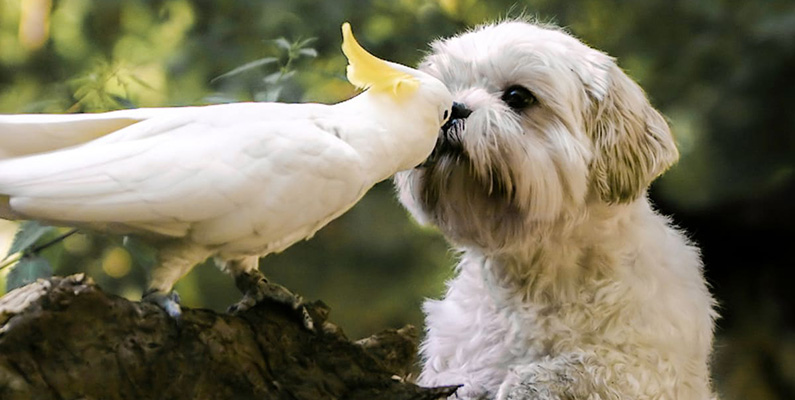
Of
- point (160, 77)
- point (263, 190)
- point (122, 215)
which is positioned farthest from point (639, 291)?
point (160, 77)

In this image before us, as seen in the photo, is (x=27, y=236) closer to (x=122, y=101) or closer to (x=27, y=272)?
(x=27, y=272)

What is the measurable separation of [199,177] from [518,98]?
56 centimetres

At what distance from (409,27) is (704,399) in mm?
1182

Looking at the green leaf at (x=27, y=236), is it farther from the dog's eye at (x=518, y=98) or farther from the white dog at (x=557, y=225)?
the dog's eye at (x=518, y=98)

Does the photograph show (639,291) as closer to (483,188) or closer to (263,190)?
(483,188)

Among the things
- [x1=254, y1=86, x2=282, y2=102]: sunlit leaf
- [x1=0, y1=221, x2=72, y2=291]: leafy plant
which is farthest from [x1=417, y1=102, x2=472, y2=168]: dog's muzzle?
[x1=0, y1=221, x2=72, y2=291]: leafy plant

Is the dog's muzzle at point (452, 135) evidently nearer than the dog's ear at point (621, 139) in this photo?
Yes

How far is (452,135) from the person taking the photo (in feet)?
4.02

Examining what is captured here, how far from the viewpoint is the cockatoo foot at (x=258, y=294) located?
3.65 feet

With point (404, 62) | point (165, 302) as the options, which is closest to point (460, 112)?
point (165, 302)

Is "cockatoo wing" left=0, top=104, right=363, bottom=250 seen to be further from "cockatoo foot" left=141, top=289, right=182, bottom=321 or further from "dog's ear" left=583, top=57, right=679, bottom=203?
"dog's ear" left=583, top=57, right=679, bottom=203

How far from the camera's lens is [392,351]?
121 centimetres

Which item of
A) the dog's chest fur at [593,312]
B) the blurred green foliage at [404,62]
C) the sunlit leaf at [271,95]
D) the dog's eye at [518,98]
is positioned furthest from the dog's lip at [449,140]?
the blurred green foliage at [404,62]

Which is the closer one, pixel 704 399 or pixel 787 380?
pixel 704 399
